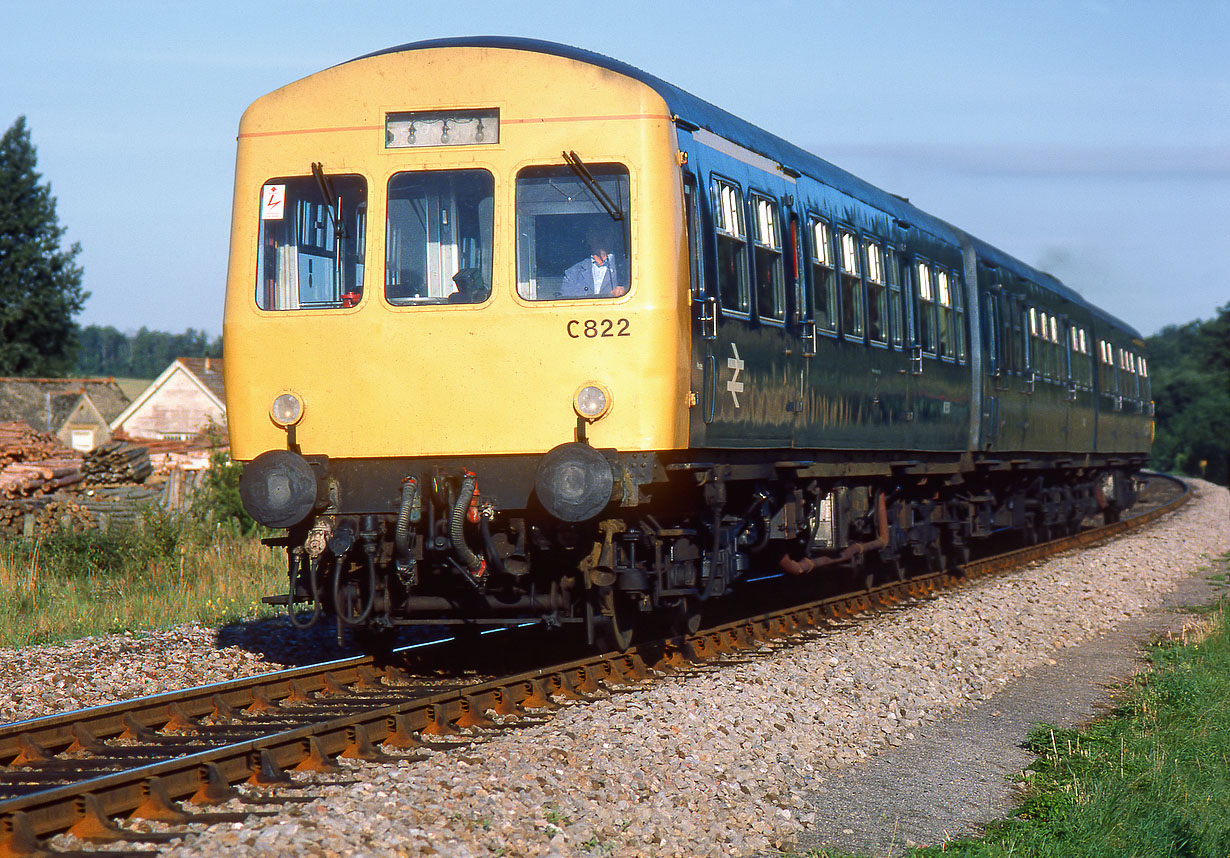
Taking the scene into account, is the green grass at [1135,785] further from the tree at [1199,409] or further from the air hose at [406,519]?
the tree at [1199,409]

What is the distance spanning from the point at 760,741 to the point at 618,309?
2486 mm

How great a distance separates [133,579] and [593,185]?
8.47 meters

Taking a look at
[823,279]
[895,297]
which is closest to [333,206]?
[823,279]

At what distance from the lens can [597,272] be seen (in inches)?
319

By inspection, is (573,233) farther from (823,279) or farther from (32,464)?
(32,464)

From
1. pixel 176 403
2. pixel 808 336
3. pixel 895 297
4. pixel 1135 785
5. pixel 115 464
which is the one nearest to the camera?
pixel 1135 785

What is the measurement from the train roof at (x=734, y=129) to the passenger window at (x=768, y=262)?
1.43 ft

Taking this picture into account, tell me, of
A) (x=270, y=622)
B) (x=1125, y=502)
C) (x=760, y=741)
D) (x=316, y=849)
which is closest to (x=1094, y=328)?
(x=1125, y=502)

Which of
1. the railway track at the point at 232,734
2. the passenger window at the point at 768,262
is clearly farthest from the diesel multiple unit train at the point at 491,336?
the railway track at the point at 232,734

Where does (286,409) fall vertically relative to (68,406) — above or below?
below

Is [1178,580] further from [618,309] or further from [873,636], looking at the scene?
[618,309]

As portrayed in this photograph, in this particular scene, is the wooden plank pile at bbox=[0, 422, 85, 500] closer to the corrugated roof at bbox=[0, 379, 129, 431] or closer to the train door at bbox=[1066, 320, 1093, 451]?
the train door at bbox=[1066, 320, 1093, 451]

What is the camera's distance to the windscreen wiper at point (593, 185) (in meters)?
8.08

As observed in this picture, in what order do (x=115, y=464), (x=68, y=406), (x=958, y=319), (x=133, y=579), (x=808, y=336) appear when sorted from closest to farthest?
(x=808, y=336) < (x=133, y=579) < (x=958, y=319) < (x=115, y=464) < (x=68, y=406)
